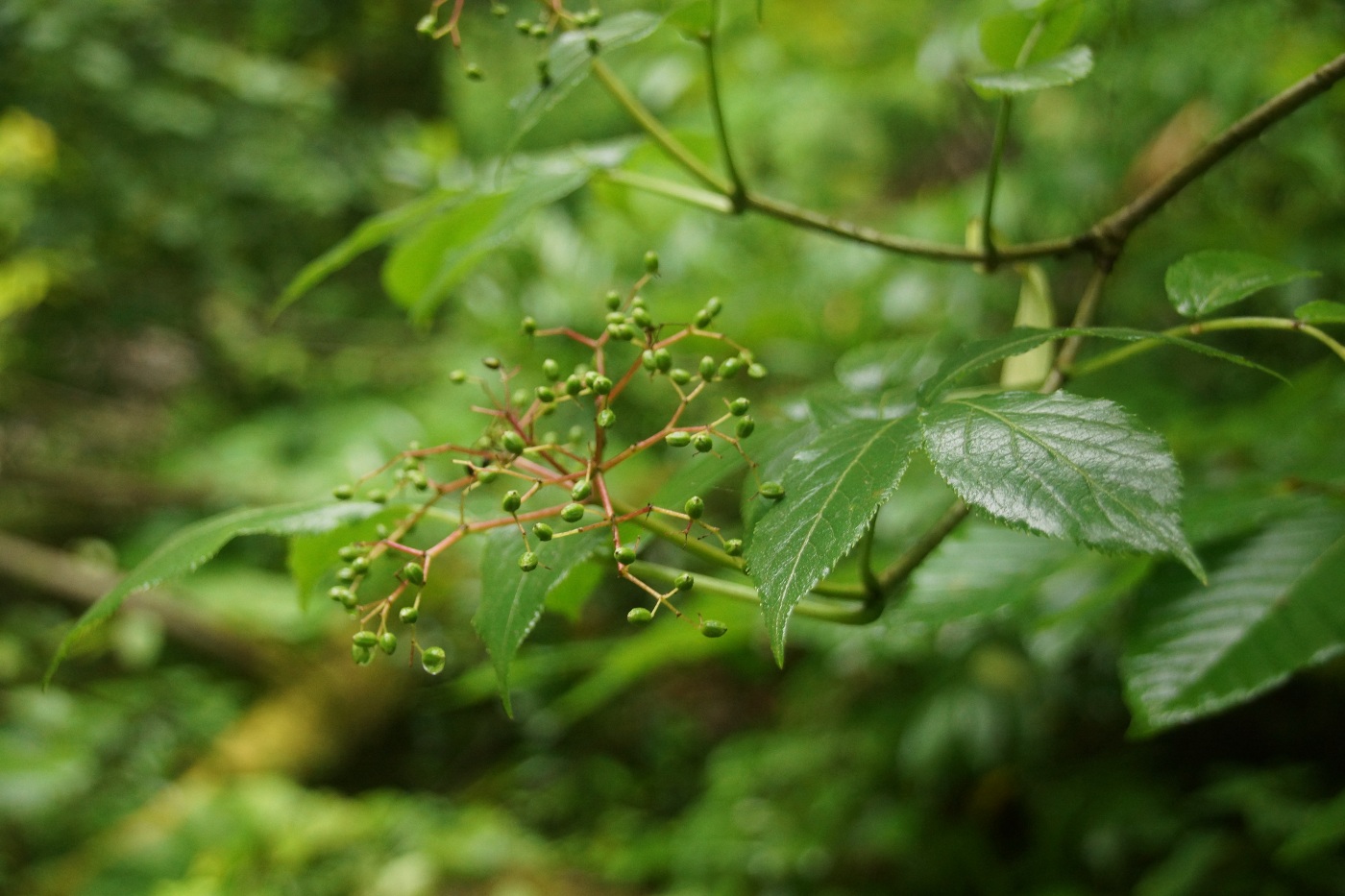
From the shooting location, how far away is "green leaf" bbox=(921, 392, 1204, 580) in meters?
0.36

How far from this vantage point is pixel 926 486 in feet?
5.12

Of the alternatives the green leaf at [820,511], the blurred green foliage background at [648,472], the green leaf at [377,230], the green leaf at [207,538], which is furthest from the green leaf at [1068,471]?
the green leaf at [377,230]

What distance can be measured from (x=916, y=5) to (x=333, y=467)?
2.26m

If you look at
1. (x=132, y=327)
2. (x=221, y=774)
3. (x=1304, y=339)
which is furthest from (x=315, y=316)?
(x=1304, y=339)

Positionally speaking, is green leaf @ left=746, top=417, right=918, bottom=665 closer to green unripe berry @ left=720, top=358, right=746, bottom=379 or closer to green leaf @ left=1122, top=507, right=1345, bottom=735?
green unripe berry @ left=720, top=358, right=746, bottom=379

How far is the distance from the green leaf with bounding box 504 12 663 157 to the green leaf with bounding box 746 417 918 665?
0.30m

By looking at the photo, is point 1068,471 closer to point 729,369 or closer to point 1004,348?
point 1004,348

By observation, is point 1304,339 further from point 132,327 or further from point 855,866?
point 132,327

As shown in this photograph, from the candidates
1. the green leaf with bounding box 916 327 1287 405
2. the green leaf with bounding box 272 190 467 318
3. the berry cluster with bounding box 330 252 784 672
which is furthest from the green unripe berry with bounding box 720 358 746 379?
the green leaf with bounding box 272 190 467 318

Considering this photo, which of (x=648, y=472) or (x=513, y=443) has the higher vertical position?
(x=513, y=443)

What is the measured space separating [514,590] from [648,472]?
2.01 metres

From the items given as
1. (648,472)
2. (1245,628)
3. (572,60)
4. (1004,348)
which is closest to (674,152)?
(572,60)

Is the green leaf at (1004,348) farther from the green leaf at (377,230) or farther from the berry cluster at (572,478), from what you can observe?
the green leaf at (377,230)

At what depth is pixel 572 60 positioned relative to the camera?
0.62 m
